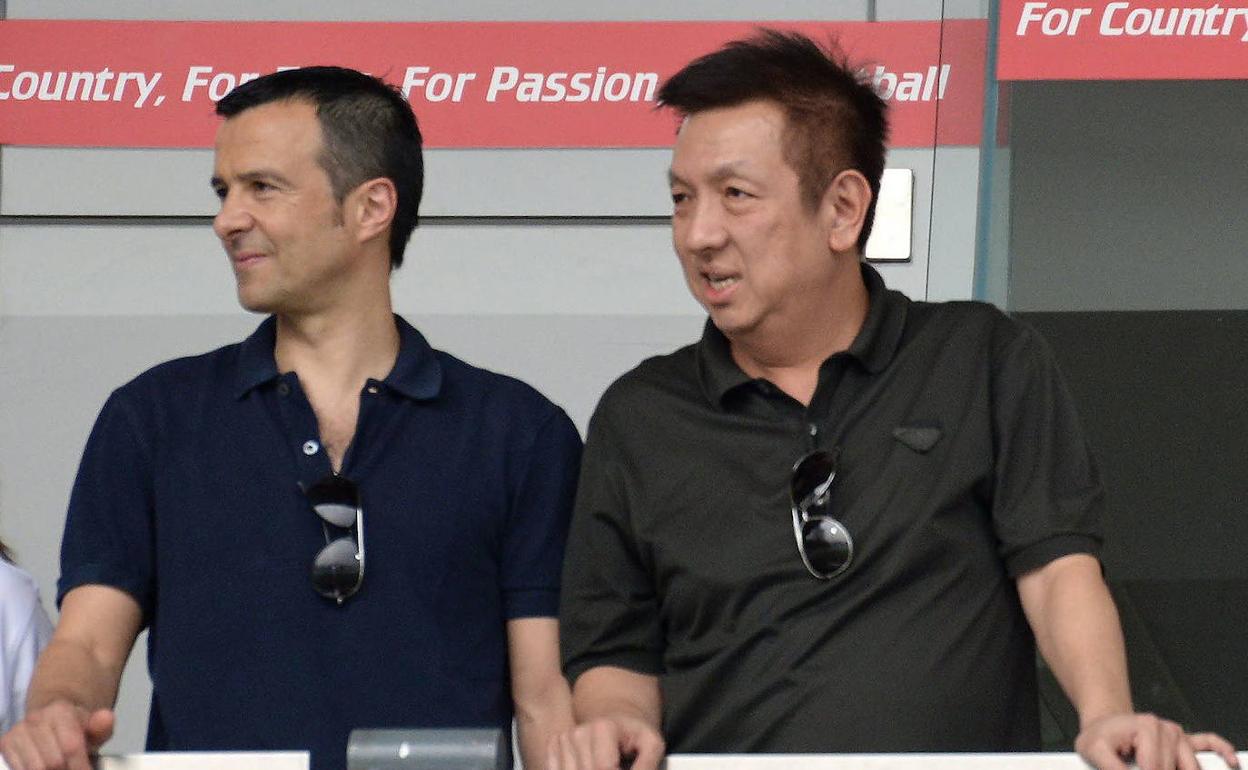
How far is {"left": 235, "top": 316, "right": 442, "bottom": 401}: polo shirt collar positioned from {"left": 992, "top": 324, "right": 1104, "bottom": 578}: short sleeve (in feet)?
2.29

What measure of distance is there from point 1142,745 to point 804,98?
3.09ft

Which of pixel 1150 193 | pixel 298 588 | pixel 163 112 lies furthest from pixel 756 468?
pixel 163 112

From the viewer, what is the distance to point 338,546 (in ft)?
7.61

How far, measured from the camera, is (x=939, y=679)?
6.85 feet

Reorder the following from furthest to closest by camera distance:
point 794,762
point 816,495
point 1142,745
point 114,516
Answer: point 114,516 → point 816,495 → point 1142,745 → point 794,762

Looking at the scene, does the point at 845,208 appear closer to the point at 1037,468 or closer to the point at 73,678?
the point at 1037,468

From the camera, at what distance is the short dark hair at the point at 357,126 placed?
8.57 feet

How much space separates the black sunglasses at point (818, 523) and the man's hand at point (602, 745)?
38 cm

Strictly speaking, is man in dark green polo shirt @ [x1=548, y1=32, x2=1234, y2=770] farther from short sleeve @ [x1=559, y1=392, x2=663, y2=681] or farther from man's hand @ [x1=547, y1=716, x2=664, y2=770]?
man's hand @ [x1=547, y1=716, x2=664, y2=770]

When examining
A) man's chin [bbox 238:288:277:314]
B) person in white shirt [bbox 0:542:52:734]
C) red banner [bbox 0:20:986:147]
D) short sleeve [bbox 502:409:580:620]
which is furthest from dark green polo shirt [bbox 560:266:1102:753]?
red banner [bbox 0:20:986:147]

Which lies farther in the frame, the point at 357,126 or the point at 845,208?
the point at 357,126

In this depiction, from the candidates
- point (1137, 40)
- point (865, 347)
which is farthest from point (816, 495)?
point (1137, 40)

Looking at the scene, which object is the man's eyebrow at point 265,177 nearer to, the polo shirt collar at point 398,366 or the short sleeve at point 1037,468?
the polo shirt collar at point 398,366

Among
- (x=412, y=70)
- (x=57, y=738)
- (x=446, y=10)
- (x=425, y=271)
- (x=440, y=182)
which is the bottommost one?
(x=57, y=738)
